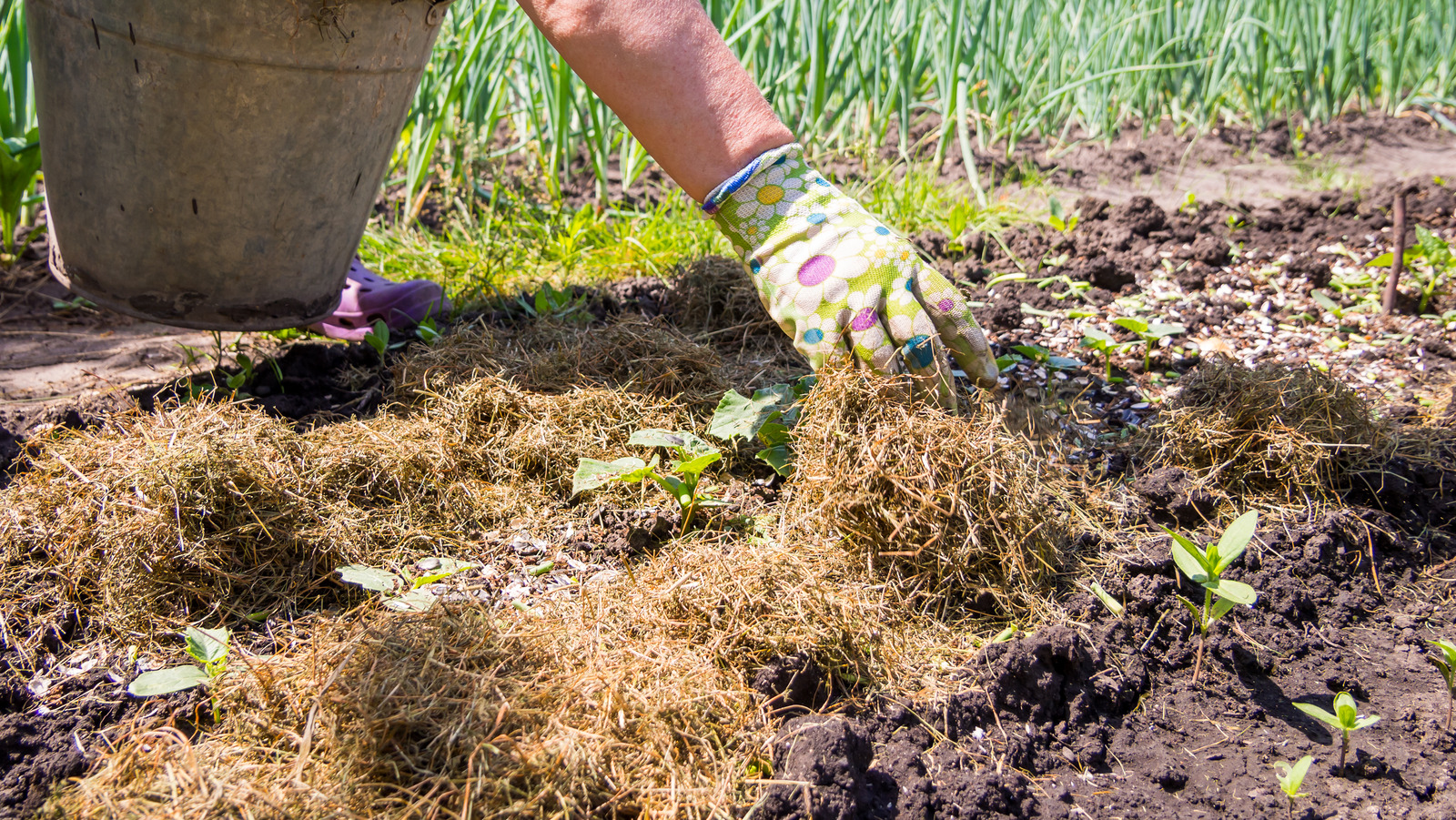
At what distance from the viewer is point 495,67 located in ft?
8.96

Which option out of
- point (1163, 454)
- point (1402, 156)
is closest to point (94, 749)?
point (1163, 454)

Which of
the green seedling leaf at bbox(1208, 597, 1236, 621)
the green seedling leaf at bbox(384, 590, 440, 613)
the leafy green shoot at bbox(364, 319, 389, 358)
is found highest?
the leafy green shoot at bbox(364, 319, 389, 358)

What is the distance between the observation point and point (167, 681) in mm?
1021

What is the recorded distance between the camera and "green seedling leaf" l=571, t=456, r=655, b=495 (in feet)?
4.55

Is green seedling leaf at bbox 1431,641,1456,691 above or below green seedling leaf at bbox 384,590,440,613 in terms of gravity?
below

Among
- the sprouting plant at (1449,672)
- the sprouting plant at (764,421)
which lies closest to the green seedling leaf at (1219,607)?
the sprouting plant at (1449,672)

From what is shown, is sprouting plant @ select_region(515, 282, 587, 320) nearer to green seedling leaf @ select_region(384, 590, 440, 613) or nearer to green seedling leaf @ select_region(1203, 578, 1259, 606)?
green seedling leaf @ select_region(384, 590, 440, 613)

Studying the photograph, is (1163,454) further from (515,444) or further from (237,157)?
(237,157)

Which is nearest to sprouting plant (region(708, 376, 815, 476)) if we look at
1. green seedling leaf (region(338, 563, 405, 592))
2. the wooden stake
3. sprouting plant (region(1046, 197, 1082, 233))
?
green seedling leaf (region(338, 563, 405, 592))

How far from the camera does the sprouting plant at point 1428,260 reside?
231 cm

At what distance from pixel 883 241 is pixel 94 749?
4.23 feet

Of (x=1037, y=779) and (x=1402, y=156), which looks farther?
(x=1402, y=156)

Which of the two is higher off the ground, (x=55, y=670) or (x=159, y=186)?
(x=159, y=186)

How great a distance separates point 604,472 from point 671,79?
63 centimetres
